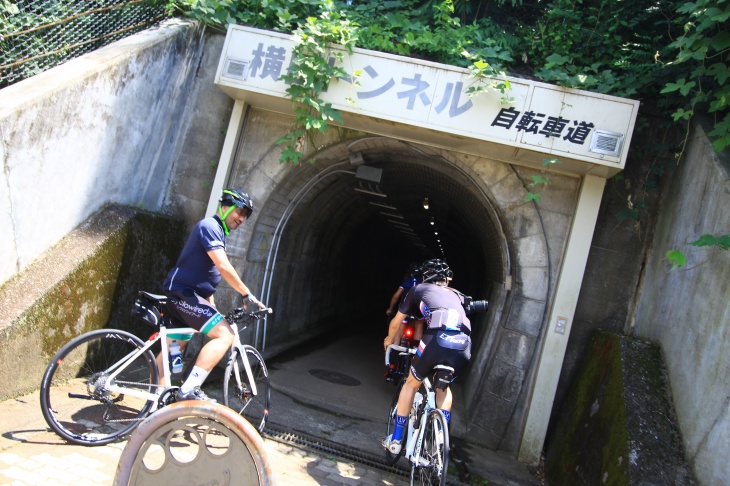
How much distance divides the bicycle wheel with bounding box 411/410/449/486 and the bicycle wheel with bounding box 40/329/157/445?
7.08ft

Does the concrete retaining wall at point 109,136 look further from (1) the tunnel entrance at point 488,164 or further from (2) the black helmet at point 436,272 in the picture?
(2) the black helmet at point 436,272

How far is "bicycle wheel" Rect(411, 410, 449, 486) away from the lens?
4360 mm

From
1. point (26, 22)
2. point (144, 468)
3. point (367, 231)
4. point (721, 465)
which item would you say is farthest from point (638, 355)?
point (367, 231)

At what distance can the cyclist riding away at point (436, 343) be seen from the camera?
4883mm

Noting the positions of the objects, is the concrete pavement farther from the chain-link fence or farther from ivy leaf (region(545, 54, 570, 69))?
ivy leaf (region(545, 54, 570, 69))

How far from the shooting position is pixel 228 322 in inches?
196

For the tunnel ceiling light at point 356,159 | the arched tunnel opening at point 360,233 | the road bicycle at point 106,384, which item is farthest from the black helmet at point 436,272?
the tunnel ceiling light at point 356,159

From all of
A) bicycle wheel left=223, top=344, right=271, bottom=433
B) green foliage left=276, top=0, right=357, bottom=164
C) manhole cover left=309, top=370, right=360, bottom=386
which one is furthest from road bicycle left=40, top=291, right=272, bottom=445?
manhole cover left=309, top=370, right=360, bottom=386

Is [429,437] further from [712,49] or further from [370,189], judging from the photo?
[370,189]

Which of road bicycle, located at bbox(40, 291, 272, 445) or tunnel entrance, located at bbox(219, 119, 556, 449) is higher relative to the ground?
tunnel entrance, located at bbox(219, 119, 556, 449)

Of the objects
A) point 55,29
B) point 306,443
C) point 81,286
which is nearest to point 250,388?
point 306,443

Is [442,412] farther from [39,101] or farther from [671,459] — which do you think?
[39,101]

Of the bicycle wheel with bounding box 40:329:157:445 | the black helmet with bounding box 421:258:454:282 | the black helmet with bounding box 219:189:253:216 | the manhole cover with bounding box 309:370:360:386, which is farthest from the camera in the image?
the manhole cover with bounding box 309:370:360:386

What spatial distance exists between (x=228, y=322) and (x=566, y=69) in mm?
4928
